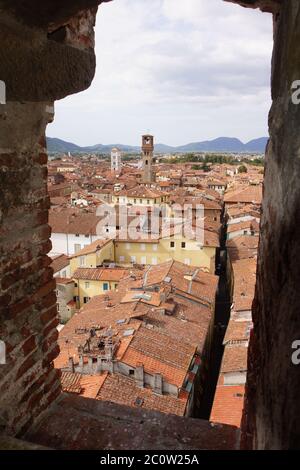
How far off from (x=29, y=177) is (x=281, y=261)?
1.94 metres

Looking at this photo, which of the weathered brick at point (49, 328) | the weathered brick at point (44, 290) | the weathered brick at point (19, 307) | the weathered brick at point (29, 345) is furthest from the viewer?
the weathered brick at point (49, 328)

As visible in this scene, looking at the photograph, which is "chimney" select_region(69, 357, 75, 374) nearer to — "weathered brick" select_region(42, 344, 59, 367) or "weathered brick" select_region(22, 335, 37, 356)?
"weathered brick" select_region(42, 344, 59, 367)

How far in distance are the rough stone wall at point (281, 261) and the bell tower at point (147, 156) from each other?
69165mm

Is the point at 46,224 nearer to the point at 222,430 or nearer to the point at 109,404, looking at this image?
the point at 109,404

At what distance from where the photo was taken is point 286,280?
1880 mm

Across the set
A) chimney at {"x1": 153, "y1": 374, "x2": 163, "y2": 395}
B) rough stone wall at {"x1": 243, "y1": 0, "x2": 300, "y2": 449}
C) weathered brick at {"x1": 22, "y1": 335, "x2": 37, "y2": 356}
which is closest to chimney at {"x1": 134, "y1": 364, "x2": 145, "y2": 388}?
chimney at {"x1": 153, "y1": 374, "x2": 163, "y2": 395}

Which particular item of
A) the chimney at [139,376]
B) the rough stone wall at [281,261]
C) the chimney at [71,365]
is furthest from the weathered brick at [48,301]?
the chimney at [71,365]

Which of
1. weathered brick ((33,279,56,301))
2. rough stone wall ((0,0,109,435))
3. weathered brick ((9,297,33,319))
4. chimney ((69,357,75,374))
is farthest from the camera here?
chimney ((69,357,75,374))

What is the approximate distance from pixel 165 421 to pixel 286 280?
208 cm

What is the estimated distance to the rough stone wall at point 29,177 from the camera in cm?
266

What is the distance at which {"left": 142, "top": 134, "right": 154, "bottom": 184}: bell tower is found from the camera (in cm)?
7138

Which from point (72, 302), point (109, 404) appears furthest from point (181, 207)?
point (109, 404)

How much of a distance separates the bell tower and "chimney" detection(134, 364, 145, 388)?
58.9 m

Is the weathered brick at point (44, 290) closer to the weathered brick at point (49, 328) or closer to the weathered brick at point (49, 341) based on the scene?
the weathered brick at point (49, 328)
